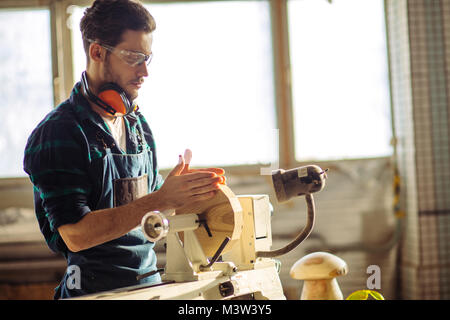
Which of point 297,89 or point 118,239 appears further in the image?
point 297,89

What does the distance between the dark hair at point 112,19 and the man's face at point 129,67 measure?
2 cm

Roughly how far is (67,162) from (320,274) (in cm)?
110

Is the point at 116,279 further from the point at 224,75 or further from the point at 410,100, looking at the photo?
the point at 410,100

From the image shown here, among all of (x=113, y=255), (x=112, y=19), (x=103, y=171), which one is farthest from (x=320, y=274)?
(x=112, y=19)

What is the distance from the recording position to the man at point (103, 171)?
134 centimetres

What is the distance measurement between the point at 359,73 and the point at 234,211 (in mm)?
2554

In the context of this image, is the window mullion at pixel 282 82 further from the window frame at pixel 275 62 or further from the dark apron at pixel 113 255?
the dark apron at pixel 113 255

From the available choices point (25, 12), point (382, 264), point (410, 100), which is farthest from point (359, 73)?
point (25, 12)

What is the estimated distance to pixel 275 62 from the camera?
3.64m

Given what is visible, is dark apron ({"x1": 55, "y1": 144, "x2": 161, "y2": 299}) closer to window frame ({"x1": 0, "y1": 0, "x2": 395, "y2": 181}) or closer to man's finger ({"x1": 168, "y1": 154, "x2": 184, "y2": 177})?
man's finger ({"x1": 168, "y1": 154, "x2": 184, "y2": 177})

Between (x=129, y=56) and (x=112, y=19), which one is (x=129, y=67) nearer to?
(x=129, y=56)

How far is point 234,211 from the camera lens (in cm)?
136

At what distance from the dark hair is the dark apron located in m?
0.34

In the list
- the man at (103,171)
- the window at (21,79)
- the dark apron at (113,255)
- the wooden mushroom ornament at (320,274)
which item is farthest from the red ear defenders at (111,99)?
the window at (21,79)
